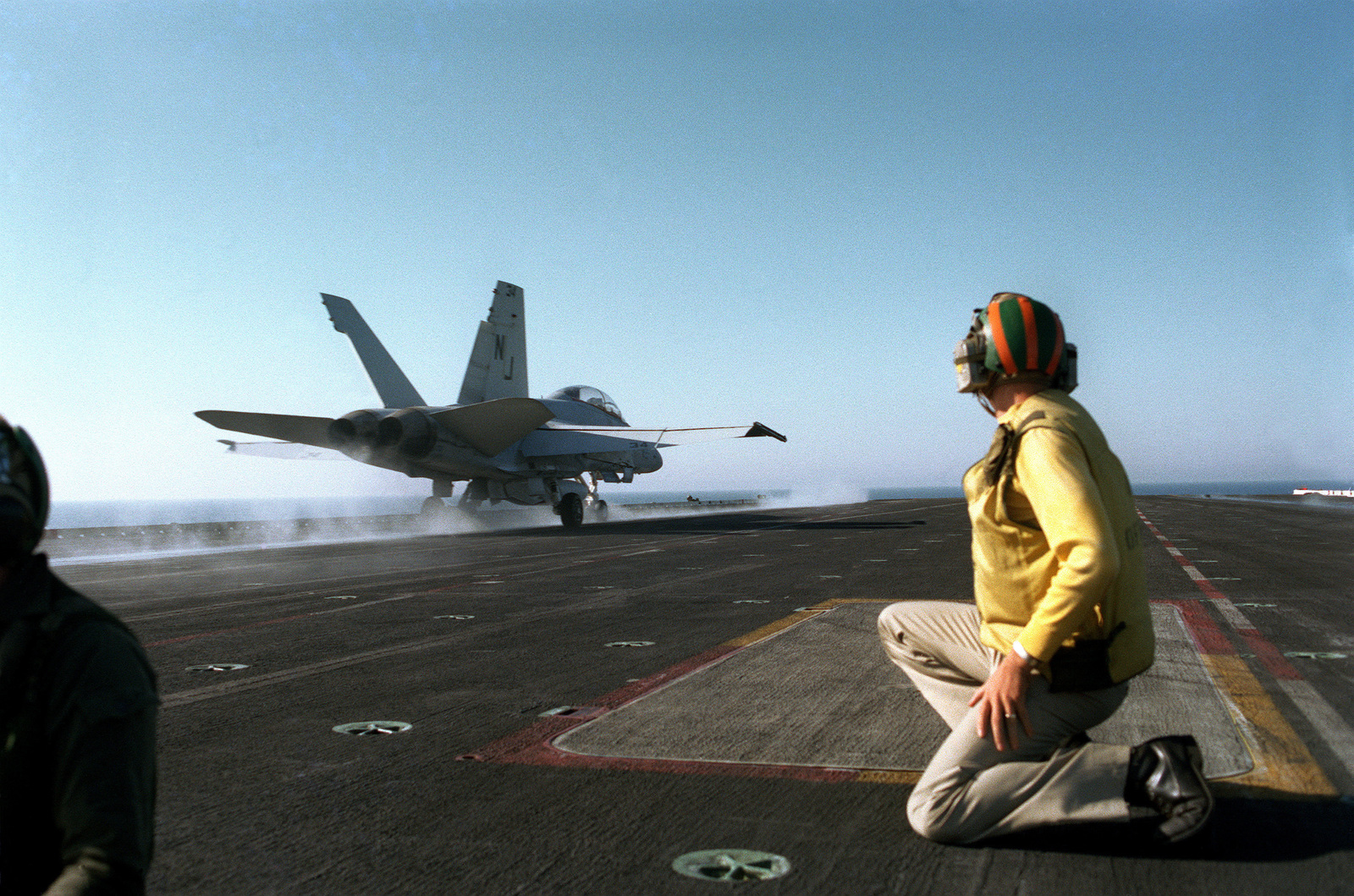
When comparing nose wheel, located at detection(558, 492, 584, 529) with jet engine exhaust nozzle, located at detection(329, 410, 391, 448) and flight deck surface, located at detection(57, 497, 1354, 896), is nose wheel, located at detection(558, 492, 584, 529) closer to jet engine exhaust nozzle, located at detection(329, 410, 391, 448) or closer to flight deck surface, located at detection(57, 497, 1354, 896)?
jet engine exhaust nozzle, located at detection(329, 410, 391, 448)

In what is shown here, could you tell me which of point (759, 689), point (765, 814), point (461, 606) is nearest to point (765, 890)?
point (765, 814)

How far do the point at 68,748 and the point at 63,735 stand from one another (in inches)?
0.9

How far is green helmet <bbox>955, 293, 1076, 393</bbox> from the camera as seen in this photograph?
10.8ft

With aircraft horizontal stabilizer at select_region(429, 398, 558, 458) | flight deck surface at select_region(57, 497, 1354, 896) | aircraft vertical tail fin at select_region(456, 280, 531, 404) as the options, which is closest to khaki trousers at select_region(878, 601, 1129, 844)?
flight deck surface at select_region(57, 497, 1354, 896)

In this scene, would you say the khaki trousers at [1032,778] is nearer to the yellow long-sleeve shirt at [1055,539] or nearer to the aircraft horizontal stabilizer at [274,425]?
the yellow long-sleeve shirt at [1055,539]

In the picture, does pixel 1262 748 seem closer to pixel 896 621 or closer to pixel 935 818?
pixel 896 621

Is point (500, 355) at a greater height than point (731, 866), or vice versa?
point (500, 355)

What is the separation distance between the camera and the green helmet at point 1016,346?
3.30 m

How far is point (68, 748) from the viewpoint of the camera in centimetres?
160

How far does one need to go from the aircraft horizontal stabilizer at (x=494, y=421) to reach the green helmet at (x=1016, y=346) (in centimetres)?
2079

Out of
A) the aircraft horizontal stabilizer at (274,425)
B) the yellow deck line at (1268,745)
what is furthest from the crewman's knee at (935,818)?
the aircraft horizontal stabilizer at (274,425)

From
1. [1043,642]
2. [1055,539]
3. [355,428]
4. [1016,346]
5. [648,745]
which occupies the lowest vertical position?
[648,745]

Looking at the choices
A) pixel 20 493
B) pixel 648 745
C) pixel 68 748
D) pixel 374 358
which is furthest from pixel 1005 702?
pixel 374 358

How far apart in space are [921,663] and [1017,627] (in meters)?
0.69
